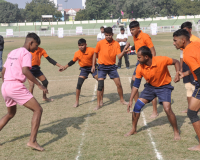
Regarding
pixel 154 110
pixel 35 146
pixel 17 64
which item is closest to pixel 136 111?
pixel 154 110

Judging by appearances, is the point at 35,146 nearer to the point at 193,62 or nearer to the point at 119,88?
the point at 193,62

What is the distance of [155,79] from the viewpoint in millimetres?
Answer: 5688

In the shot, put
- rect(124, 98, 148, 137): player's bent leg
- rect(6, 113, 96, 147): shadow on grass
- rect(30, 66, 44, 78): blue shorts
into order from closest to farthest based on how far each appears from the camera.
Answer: rect(124, 98, 148, 137): player's bent leg → rect(6, 113, 96, 147): shadow on grass → rect(30, 66, 44, 78): blue shorts

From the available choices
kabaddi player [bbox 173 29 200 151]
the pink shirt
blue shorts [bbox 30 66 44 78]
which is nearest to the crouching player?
kabaddi player [bbox 173 29 200 151]

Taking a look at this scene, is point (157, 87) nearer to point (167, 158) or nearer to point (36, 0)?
point (167, 158)

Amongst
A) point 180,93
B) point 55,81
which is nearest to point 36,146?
point 180,93

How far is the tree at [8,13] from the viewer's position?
112 m

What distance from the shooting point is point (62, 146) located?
5551mm

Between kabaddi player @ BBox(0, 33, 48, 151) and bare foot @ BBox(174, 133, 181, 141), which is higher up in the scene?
kabaddi player @ BBox(0, 33, 48, 151)

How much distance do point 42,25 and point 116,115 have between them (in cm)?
8534

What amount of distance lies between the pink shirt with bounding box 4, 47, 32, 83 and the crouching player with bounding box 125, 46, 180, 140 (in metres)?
2.17

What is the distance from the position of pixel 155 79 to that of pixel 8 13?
119016mm

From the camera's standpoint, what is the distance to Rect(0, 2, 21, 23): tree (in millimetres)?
112500

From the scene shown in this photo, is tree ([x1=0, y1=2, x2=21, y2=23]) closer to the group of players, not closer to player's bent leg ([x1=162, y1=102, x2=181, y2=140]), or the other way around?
the group of players
